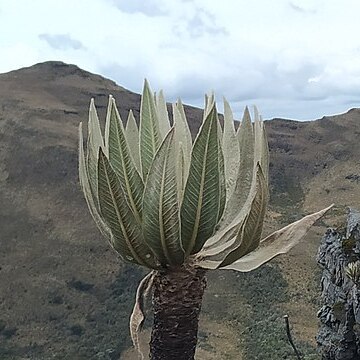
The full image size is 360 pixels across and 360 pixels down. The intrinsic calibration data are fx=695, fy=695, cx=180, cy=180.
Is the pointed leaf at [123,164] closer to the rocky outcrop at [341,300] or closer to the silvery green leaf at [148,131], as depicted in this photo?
the silvery green leaf at [148,131]

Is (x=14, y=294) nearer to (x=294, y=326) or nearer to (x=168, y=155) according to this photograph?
(x=294, y=326)

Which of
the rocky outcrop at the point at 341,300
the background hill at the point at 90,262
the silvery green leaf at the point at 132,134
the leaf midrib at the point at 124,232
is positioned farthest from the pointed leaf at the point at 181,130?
the background hill at the point at 90,262

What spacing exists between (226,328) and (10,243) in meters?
21.8

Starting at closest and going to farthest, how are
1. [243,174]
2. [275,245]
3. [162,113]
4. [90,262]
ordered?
1. [275,245]
2. [243,174]
3. [162,113]
4. [90,262]

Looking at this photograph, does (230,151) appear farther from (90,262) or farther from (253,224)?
(90,262)

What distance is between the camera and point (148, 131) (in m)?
2.46

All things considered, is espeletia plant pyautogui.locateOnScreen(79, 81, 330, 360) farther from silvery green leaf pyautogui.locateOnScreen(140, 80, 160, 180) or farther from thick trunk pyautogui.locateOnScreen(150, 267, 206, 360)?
silvery green leaf pyautogui.locateOnScreen(140, 80, 160, 180)

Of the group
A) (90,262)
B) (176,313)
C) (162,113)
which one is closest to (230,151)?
(162,113)

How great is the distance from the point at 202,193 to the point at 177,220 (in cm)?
11

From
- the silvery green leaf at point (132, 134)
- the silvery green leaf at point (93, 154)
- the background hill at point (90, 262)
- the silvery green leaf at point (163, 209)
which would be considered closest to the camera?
the silvery green leaf at point (163, 209)

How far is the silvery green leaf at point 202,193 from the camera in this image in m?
2.05

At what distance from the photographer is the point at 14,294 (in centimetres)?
4666

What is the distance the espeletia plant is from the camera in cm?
204

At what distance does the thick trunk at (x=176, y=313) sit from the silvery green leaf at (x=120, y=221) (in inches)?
3.5
